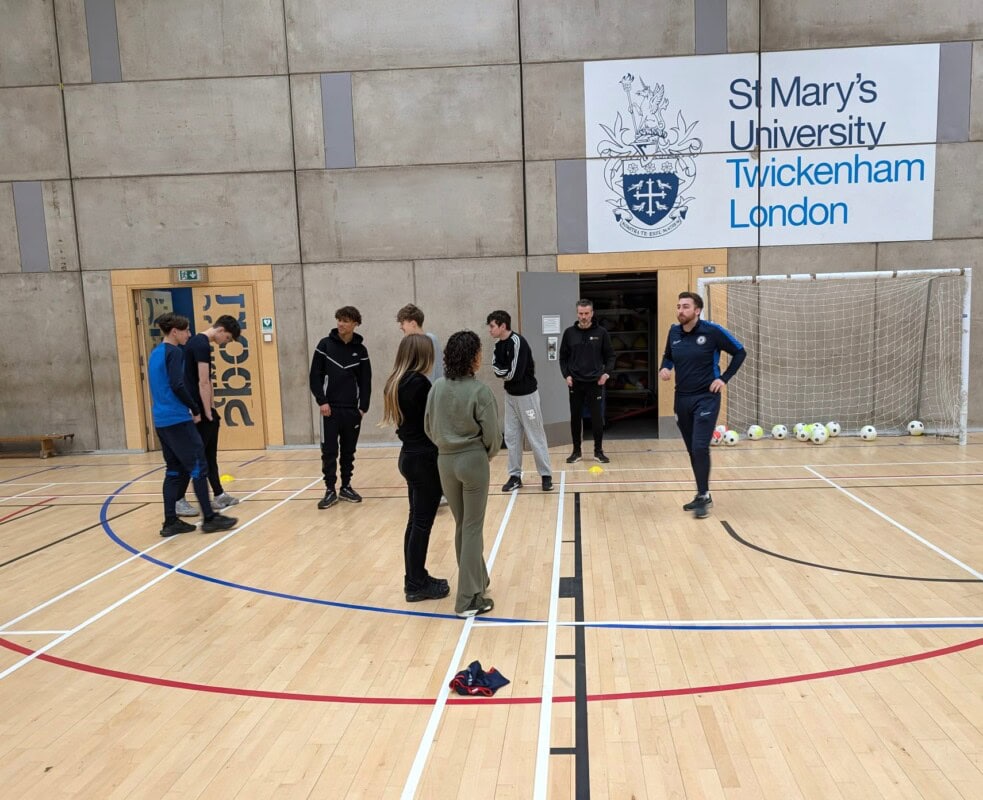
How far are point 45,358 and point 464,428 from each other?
372 inches

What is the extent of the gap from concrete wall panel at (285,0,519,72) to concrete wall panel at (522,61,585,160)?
0.48 m

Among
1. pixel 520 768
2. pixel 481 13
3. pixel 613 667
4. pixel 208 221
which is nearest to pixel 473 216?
pixel 481 13

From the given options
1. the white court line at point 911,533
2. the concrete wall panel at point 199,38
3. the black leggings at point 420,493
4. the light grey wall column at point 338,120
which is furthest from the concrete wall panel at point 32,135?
the white court line at point 911,533

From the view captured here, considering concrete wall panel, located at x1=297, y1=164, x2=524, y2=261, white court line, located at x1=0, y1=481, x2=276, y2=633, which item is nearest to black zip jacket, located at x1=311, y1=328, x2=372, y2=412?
white court line, located at x1=0, y1=481, x2=276, y2=633

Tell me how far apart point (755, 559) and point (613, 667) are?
204 cm

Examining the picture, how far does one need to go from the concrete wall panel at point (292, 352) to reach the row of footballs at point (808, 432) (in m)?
5.91

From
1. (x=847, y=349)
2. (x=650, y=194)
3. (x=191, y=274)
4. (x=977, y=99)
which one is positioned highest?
(x=977, y=99)

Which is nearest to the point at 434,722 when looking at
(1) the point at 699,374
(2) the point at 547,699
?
(2) the point at 547,699

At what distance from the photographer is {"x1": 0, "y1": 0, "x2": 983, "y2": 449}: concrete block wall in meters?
10.1

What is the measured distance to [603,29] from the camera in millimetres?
10102

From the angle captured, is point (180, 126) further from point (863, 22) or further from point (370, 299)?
point (863, 22)

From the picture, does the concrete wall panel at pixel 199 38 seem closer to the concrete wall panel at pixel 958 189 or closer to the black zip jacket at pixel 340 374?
the black zip jacket at pixel 340 374

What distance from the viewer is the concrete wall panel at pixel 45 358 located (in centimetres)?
1079

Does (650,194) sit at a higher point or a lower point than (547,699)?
higher
